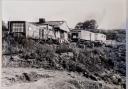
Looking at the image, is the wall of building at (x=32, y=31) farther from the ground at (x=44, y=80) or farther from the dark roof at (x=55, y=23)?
the ground at (x=44, y=80)

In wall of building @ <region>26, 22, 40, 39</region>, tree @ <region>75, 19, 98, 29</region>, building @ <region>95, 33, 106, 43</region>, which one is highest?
tree @ <region>75, 19, 98, 29</region>

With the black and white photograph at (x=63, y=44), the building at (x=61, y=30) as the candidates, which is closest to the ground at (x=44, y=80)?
the black and white photograph at (x=63, y=44)

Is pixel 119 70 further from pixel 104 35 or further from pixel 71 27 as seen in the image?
pixel 71 27

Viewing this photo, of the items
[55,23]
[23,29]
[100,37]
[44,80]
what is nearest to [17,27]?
[23,29]

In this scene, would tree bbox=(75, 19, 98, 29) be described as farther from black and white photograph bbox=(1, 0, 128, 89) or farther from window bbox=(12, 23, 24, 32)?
window bbox=(12, 23, 24, 32)

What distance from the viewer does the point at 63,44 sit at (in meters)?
1.15

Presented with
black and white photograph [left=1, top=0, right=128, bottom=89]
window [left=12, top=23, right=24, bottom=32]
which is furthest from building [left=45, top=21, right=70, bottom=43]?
window [left=12, top=23, right=24, bottom=32]

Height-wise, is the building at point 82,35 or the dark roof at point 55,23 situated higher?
the dark roof at point 55,23

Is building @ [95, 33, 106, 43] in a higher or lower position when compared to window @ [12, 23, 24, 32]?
lower

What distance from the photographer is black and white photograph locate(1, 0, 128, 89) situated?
3.66 feet

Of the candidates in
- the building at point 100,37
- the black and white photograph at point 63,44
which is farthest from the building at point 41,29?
the building at point 100,37

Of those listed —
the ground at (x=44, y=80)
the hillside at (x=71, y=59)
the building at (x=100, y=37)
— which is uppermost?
the building at (x=100, y=37)

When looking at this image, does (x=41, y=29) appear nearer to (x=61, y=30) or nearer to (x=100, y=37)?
(x=61, y=30)

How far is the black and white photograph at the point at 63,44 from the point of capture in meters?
1.12
